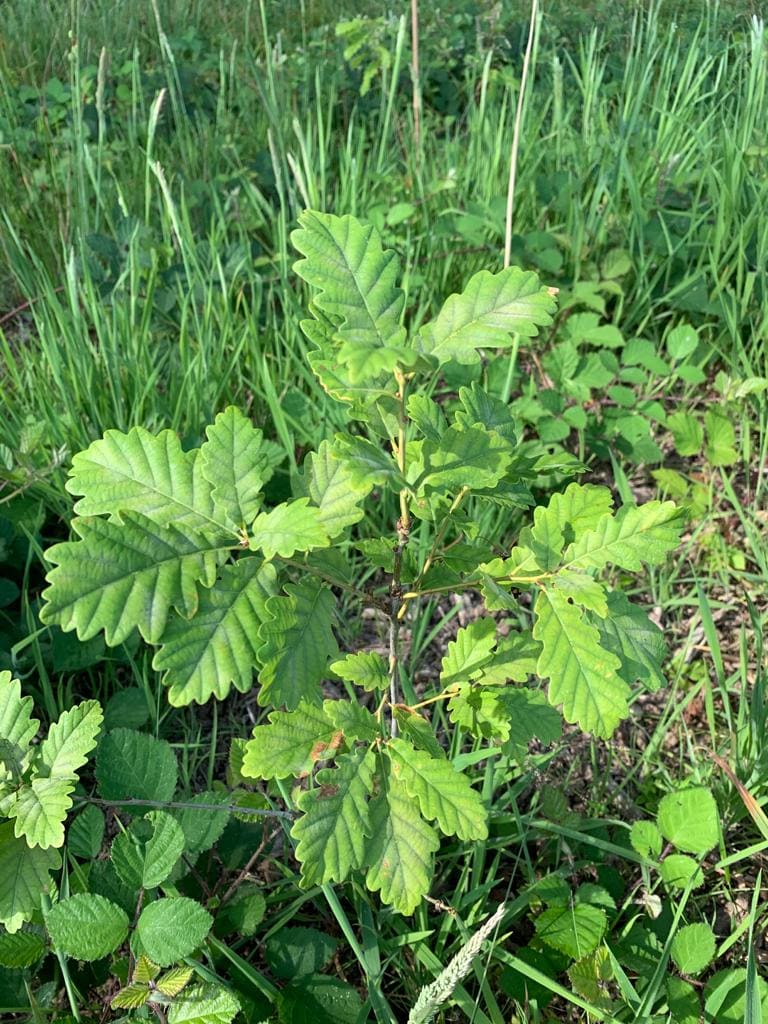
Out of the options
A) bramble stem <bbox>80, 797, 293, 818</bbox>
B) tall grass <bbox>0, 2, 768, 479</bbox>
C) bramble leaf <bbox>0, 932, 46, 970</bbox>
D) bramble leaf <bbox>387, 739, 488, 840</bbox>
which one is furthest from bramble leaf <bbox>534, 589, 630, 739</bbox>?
tall grass <bbox>0, 2, 768, 479</bbox>

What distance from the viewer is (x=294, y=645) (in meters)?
0.83

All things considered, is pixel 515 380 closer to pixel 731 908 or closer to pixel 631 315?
pixel 631 315

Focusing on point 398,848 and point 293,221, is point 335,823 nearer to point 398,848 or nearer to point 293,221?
point 398,848

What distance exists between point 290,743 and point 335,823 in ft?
0.36

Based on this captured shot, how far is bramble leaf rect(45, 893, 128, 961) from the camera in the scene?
970 mm

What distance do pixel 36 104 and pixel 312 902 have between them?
11.7 ft

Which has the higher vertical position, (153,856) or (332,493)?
(332,493)

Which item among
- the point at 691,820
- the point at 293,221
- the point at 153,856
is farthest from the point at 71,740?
the point at 293,221

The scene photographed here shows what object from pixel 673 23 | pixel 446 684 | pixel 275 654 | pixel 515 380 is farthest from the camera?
pixel 673 23

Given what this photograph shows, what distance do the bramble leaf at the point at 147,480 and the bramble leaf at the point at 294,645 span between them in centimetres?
12

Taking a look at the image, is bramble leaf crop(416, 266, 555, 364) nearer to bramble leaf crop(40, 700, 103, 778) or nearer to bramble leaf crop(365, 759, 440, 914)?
bramble leaf crop(365, 759, 440, 914)

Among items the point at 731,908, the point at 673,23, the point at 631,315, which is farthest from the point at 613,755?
the point at 673,23

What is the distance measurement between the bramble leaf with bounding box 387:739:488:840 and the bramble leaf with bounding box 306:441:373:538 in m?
0.26

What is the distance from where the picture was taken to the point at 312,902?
1281 mm
